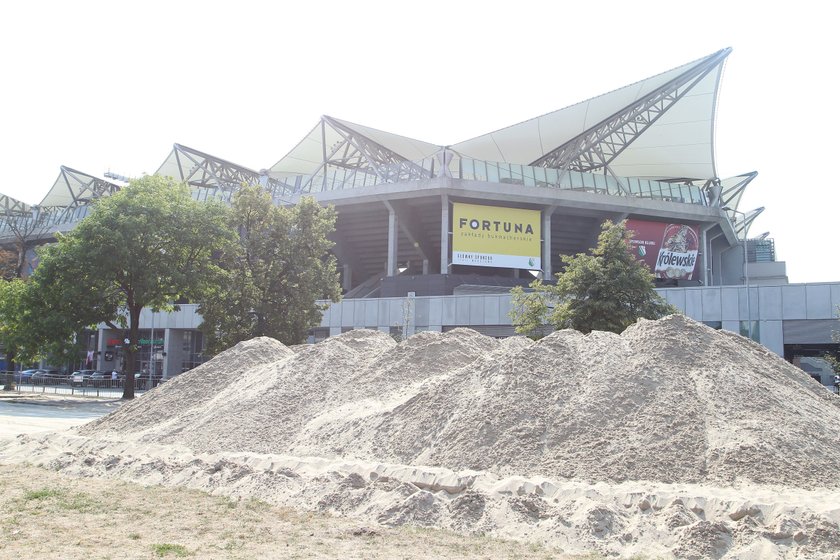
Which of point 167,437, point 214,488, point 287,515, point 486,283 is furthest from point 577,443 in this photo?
point 486,283

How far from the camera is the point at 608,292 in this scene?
21.6 meters

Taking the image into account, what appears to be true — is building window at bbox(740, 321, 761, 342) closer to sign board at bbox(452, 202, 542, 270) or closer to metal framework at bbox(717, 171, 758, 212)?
sign board at bbox(452, 202, 542, 270)

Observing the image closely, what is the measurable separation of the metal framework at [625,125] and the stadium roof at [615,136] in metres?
0.07

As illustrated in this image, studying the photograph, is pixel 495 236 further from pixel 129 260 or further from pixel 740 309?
pixel 129 260

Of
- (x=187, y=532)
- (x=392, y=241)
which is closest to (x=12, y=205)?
(x=392, y=241)

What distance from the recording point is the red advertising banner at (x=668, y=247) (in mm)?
50219

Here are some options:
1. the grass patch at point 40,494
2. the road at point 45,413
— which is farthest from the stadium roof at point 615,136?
the grass patch at point 40,494

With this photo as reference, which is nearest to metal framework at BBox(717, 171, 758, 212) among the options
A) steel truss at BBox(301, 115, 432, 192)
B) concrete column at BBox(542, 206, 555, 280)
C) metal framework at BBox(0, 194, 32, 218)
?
concrete column at BBox(542, 206, 555, 280)

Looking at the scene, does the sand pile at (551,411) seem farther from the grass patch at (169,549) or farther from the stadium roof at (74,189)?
the stadium roof at (74,189)

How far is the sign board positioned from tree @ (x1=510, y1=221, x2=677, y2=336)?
78.7 ft

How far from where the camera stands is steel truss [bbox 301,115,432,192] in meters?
48.5

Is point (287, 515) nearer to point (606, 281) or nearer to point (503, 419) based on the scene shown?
point (503, 419)

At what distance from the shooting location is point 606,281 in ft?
71.2

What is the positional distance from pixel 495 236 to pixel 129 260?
87.1ft
